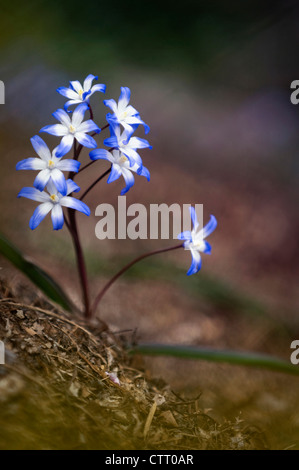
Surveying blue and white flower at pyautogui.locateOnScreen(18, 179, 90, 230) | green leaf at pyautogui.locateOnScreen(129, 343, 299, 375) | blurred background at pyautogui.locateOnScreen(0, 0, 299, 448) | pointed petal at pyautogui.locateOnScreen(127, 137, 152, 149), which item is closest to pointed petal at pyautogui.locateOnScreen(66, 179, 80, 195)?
blue and white flower at pyautogui.locateOnScreen(18, 179, 90, 230)

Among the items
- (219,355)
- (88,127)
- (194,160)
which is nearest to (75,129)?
(88,127)

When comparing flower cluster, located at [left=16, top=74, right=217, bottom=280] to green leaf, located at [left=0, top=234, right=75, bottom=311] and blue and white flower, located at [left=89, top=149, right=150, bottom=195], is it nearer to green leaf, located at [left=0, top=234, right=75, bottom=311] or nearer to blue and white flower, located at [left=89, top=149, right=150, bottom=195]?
blue and white flower, located at [left=89, top=149, right=150, bottom=195]

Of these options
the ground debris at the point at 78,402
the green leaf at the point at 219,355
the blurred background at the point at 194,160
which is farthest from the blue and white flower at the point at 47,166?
the blurred background at the point at 194,160

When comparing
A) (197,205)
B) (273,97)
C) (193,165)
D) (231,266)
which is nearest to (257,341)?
(231,266)

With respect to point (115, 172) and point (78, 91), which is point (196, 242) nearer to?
point (115, 172)

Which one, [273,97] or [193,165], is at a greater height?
[273,97]

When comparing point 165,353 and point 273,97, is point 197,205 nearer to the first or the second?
point 273,97

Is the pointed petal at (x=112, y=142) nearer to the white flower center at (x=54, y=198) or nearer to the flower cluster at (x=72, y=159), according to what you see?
the flower cluster at (x=72, y=159)
